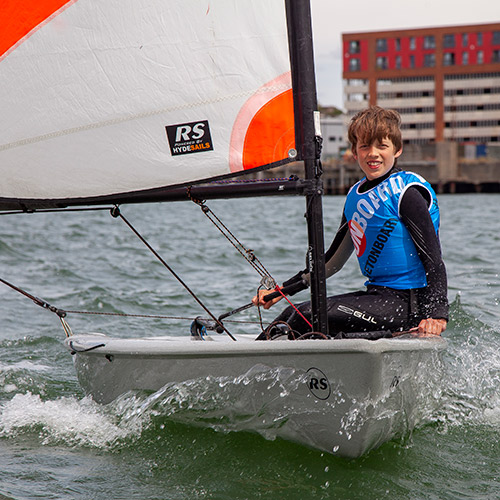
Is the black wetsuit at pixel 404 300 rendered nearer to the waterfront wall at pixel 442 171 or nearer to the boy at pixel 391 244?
the boy at pixel 391 244

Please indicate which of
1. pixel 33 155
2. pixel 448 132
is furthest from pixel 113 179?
pixel 448 132

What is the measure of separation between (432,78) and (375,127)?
5682 centimetres

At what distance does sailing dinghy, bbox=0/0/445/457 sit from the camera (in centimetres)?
302

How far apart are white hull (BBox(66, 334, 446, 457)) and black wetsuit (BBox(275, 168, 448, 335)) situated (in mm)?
182

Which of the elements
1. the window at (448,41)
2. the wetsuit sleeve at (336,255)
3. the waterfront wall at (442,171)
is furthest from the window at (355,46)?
the wetsuit sleeve at (336,255)

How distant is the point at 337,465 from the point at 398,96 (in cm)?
5715

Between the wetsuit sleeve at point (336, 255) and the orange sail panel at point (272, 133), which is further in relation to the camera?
the wetsuit sleeve at point (336, 255)

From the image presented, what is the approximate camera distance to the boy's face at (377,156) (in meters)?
3.24

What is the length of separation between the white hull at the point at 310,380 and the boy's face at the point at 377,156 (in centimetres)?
77

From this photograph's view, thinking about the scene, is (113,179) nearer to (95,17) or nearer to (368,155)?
(95,17)

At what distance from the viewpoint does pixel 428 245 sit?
3133 millimetres

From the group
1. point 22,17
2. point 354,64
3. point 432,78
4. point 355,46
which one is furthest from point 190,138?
point 355,46

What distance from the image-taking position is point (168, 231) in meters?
17.4

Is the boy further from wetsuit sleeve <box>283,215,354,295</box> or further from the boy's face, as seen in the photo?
wetsuit sleeve <box>283,215,354,295</box>
